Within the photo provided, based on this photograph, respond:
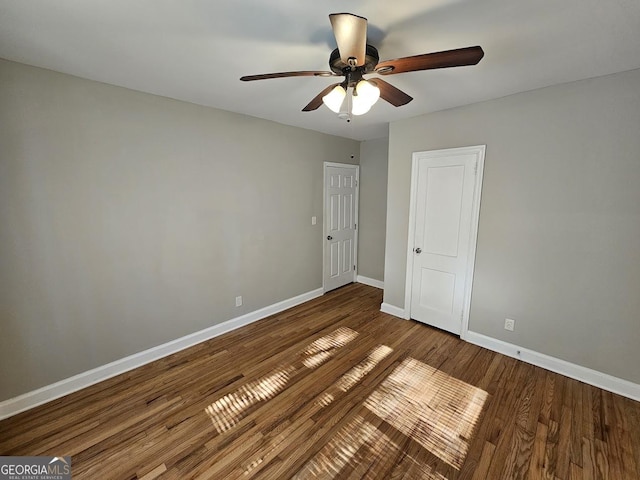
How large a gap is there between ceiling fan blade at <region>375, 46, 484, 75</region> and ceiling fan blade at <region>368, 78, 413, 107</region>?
0.16 m

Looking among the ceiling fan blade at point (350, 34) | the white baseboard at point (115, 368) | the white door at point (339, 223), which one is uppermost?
the ceiling fan blade at point (350, 34)

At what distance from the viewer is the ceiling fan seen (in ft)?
3.88

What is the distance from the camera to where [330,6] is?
4.34 feet

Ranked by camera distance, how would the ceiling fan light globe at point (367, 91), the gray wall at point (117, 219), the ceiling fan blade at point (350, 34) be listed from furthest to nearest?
→ 1. the gray wall at point (117, 219)
2. the ceiling fan light globe at point (367, 91)
3. the ceiling fan blade at point (350, 34)

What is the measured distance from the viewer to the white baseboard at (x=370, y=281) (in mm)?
4670

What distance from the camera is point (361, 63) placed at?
142 cm

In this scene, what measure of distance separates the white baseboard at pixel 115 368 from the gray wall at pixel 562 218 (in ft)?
8.76

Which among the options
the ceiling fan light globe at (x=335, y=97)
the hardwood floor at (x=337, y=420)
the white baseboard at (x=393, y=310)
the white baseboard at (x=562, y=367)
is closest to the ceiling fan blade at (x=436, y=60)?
the ceiling fan light globe at (x=335, y=97)

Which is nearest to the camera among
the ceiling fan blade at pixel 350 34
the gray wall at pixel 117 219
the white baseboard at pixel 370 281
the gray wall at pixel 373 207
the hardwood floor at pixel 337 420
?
the ceiling fan blade at pixel 350 34

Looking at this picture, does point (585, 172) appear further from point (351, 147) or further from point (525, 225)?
point (351, 147)

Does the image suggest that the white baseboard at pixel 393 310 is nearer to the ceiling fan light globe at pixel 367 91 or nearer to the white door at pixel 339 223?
the white door at pixel 339 223

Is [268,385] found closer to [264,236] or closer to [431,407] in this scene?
[431,407]

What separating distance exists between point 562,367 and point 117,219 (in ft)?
13.5

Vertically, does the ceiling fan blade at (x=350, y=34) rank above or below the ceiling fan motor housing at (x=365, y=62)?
below
